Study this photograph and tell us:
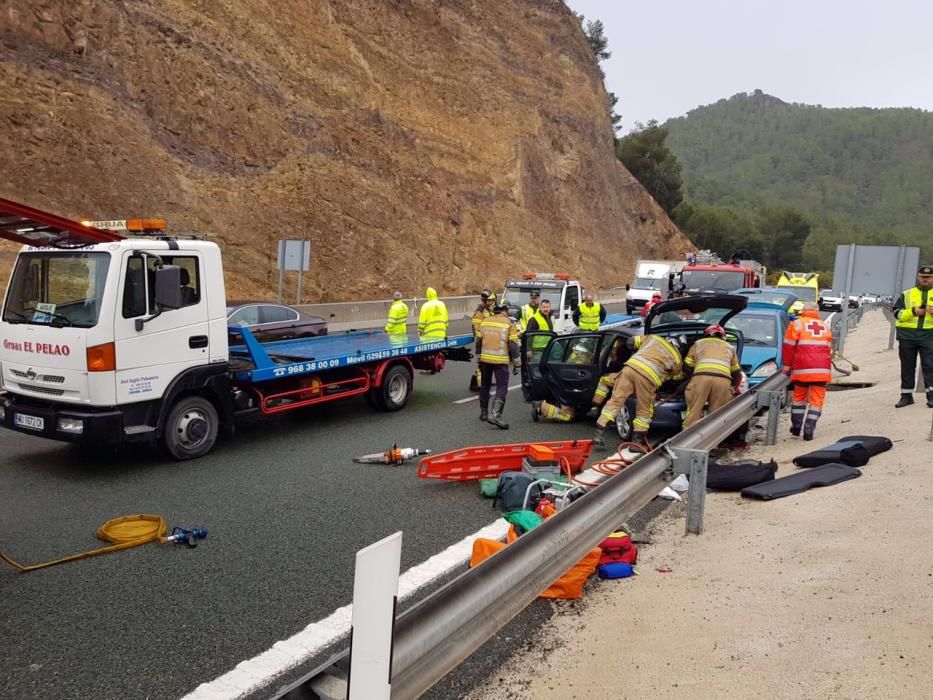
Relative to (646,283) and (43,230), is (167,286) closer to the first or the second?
(43,230)

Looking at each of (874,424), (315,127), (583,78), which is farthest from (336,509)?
(583,78)

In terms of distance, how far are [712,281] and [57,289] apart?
16808 mm

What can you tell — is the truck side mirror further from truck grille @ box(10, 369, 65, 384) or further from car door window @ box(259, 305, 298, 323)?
car door window @ box(259, 305, 298, 323)

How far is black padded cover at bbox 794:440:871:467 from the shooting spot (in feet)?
22.5

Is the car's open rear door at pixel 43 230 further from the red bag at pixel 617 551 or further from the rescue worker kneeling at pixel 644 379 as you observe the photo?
the rescue worker kneeling at pixel 644 379

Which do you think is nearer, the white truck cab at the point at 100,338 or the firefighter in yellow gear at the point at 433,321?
the white truck cab at the point at 100,338

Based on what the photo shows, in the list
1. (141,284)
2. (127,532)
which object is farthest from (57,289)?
(127,532)

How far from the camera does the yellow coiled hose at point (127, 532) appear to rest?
210 inches

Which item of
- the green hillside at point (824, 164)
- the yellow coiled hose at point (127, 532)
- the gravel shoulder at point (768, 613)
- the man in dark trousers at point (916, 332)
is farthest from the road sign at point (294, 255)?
the green hillside at point (824, 164)

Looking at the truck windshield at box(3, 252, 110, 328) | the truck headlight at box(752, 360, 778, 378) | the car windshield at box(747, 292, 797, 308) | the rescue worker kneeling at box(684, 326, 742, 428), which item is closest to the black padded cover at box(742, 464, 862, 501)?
the rescue worker kneeling at box(684, 326, 742, 428)

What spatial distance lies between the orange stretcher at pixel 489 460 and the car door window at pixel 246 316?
7167 millimetres

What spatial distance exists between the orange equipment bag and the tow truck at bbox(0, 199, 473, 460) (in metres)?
4.23

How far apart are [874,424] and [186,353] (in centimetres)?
774

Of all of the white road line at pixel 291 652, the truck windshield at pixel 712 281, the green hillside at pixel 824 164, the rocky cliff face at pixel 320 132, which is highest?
the green hillside at pixel 824 164
